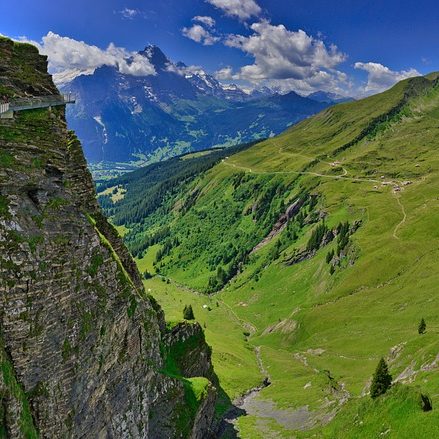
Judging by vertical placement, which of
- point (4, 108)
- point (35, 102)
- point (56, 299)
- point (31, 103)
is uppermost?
point (35, 102)

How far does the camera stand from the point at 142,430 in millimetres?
53000

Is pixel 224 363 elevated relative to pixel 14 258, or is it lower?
lower

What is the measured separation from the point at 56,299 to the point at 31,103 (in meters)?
18.3

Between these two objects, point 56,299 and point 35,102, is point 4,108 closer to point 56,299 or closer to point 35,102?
point 35,102

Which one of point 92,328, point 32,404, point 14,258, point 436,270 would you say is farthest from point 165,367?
point 436,270

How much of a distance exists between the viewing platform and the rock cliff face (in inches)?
26.0

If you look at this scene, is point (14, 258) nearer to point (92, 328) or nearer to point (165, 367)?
point (92, 328)

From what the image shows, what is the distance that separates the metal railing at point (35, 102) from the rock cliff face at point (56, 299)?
2.29 ft

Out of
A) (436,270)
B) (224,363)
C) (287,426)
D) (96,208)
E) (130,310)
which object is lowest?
(287,426)

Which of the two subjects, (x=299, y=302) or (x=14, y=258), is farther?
(x=299, y=302)

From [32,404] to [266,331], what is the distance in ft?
513

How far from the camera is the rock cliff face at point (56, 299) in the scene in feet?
114

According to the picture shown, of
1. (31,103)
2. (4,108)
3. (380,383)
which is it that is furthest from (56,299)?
(380,383)

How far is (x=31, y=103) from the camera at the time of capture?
41000mm
